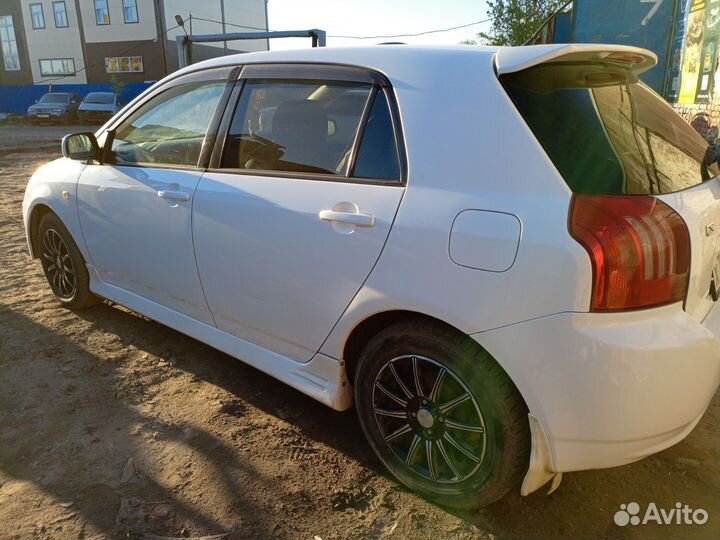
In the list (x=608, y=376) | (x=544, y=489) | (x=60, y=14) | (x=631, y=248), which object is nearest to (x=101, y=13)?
(x=60, y=14)

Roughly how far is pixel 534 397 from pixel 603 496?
82 cm

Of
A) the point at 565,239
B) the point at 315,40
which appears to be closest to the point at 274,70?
the point at 565,239

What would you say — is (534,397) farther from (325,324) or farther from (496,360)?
(325,324)

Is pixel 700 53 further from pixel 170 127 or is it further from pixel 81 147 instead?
pixel 81 147

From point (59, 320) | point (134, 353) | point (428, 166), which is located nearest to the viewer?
point (428, 166)

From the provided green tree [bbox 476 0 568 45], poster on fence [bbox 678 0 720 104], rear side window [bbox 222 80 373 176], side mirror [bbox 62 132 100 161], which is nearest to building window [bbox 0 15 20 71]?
green tree [bbox 476 0 568 45]

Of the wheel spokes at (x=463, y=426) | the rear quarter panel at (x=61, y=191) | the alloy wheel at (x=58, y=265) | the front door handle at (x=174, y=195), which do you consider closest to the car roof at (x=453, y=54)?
the front door handle at (x=174, y=195)

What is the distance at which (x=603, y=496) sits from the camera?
231 cm

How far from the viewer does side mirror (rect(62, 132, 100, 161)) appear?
3441mm

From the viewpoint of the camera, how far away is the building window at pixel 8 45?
39.3 metres

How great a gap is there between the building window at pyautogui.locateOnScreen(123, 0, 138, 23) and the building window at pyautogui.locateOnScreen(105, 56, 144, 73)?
2.23 m

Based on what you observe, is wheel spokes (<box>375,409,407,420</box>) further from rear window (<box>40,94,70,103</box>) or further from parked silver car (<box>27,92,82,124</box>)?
rear window (<box>40,94,70,103</box>)

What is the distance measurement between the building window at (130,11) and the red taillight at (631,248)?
3888 centimetres

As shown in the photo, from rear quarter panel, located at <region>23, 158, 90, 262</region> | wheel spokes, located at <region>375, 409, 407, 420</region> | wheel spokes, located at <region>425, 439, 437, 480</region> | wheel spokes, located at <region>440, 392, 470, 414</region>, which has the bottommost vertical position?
wheel spokes, located at <region>425, 439, 437, 480</region>
